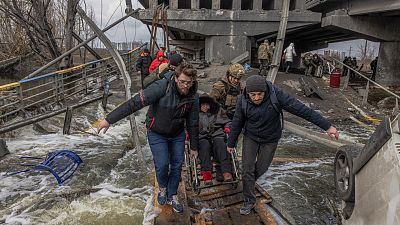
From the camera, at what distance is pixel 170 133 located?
3.83 metres

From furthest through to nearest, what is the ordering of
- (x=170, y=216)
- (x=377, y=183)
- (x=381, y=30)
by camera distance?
(x=381, y=30) → (x=170, y=216) → (x=377, y=183)

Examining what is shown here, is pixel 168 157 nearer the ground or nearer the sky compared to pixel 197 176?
nearer the sky

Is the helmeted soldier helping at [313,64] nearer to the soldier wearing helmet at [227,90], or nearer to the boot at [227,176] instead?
the soldier wearing helmet at [227,90]

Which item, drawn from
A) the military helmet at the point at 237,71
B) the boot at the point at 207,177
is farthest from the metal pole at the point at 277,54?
the boot at the point at 207,177

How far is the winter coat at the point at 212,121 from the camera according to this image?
468 cm

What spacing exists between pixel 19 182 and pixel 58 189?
2.81 ft

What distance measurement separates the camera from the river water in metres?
4.62

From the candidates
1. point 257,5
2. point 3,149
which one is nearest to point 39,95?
point 3,149

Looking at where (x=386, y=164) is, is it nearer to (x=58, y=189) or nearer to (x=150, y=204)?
(x=150, y=204)

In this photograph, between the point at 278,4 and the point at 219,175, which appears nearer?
the point at 219,175

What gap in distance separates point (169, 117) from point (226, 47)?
1343cm

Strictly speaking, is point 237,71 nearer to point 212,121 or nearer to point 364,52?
point 212,121

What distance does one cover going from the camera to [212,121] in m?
4.78

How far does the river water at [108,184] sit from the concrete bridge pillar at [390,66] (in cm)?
737
